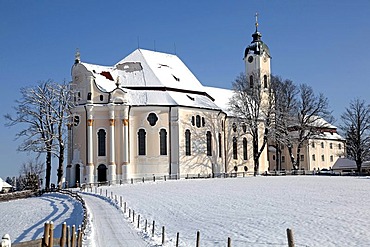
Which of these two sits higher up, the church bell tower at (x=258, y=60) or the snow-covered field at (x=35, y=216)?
the church bell tower at (x=258, y=60)

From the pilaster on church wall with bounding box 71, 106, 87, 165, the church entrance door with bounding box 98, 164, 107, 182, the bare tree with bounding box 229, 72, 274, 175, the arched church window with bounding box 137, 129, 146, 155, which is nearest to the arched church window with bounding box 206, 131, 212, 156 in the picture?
the bare tree with bounding box 229, 72, 274, 175

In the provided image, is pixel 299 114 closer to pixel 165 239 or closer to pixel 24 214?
pixel 24 214

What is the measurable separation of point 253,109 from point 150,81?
47.2ft

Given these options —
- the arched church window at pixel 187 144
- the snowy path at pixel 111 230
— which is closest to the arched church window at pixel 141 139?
the arched church window at pixel 187 144

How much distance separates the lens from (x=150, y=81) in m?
62.2

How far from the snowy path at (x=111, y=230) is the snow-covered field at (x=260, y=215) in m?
0.83

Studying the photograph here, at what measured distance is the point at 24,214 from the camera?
36.6 meters

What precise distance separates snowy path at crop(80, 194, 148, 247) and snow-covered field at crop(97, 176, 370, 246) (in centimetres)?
83

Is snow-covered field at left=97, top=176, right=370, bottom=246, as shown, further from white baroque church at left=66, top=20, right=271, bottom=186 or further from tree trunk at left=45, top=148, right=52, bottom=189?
white baroque church at left=66, top=20, right=271, bottom=186

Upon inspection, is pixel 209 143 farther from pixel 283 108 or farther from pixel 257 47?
pixel 257 47

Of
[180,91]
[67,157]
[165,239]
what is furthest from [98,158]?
[165,239]

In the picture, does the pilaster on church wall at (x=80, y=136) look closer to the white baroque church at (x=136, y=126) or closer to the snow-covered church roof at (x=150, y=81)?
the white baroque church at (x=136, y=126)

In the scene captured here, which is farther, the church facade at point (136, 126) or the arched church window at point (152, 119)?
the arched church window at point (152, 119)

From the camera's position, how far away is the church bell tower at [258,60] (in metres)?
78.8
